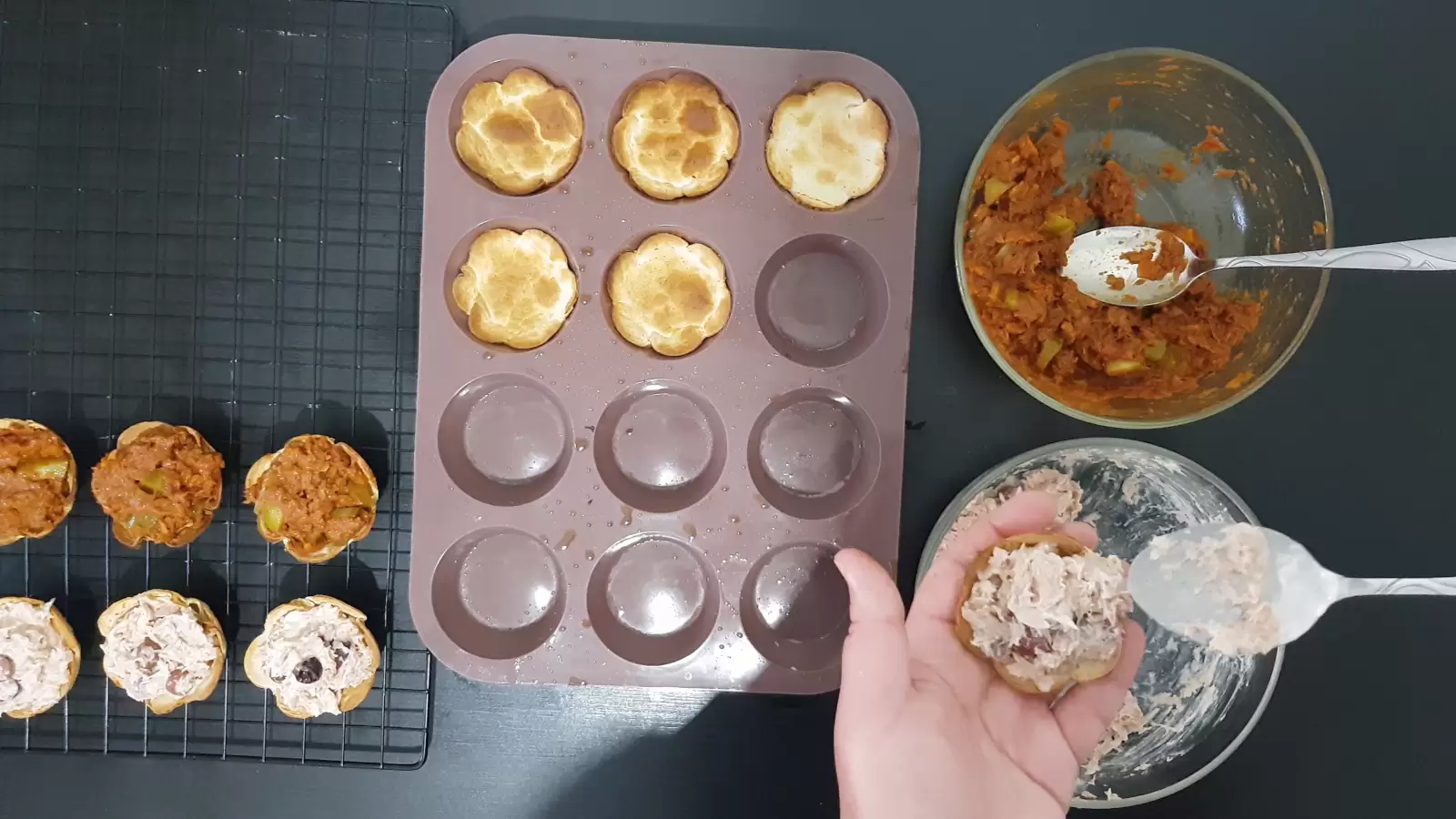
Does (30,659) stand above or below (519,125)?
below

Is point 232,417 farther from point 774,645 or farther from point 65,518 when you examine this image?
point 774,645

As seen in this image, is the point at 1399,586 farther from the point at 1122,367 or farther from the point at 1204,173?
the point at 1204,173

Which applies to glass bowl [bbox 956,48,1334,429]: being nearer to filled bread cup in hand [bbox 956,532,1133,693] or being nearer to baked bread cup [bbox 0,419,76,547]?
filled bread cup in hand [bbox 956,532,1133,693]

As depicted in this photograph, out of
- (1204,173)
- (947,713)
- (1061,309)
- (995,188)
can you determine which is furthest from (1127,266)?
(947,713)

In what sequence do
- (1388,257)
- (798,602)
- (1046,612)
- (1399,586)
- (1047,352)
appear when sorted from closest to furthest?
(1399,586), (1388,257), (1046,612), (1047,352), (798,602)

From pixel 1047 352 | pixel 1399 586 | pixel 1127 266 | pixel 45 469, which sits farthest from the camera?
pixel 45 469

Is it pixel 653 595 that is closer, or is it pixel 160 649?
pixel 160 649
